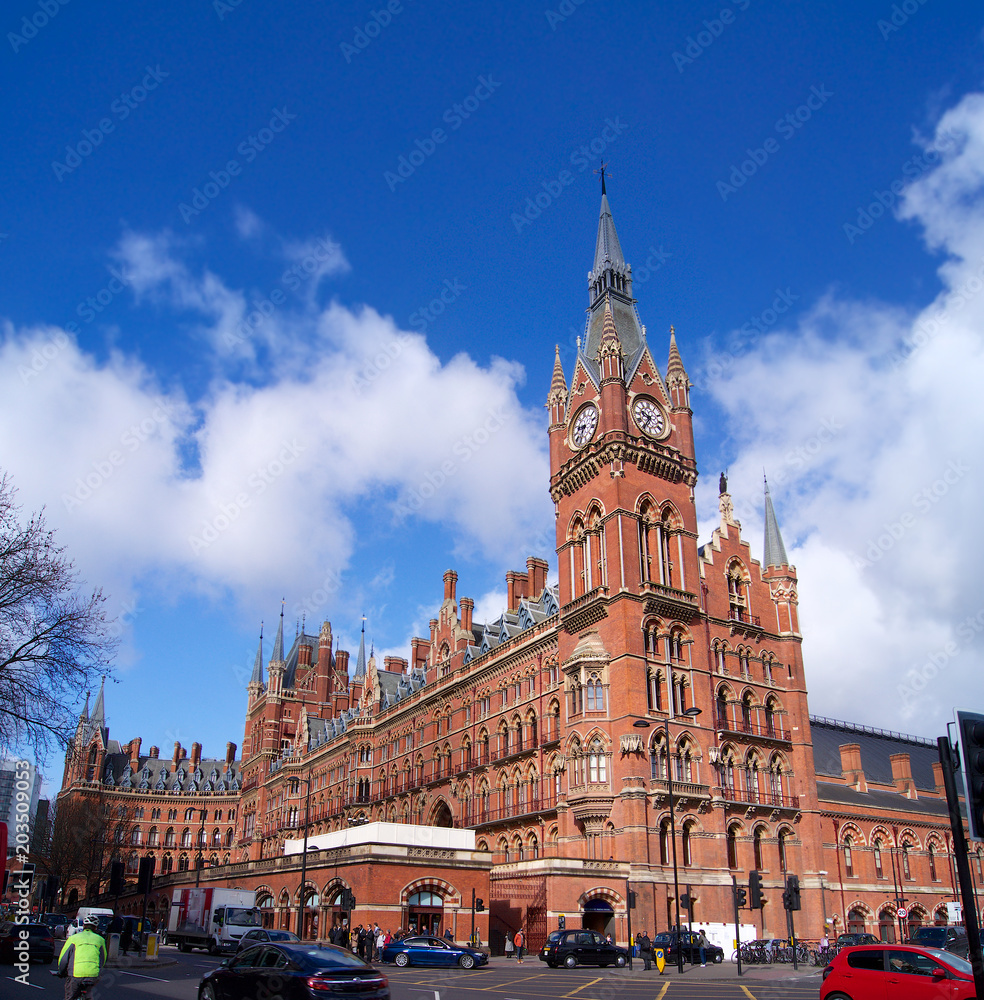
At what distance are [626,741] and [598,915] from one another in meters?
8.24

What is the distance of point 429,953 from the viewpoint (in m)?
33.9

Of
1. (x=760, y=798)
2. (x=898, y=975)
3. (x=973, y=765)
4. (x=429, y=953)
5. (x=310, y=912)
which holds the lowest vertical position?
(x=429, y=953)

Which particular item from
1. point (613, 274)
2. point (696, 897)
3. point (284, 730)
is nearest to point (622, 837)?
point (696, 897)

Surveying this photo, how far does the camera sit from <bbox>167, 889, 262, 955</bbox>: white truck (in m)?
39.9

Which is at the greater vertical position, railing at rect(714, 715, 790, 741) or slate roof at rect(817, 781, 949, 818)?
railing at rect(714, 715, 790, 741)

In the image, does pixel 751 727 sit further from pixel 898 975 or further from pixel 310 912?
pixel 898 975

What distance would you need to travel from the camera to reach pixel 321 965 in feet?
42.4

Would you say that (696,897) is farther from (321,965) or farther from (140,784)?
(140,784)

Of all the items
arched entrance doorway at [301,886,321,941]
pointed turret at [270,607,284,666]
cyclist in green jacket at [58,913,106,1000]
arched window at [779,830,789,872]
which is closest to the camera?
cyclist in green jacket at [58,913,106,1000]

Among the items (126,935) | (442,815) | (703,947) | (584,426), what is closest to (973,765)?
(703,947)

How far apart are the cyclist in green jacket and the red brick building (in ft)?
88.8

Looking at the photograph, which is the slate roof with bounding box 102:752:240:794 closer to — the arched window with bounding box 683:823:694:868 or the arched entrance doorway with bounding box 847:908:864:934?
the arched entrance doorway with bounding box 847:908:864:934

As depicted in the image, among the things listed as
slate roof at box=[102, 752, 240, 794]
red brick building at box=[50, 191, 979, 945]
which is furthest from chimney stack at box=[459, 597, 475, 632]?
slate roof at box=[102, 752, 240, 794]

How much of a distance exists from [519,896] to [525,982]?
18.9m
